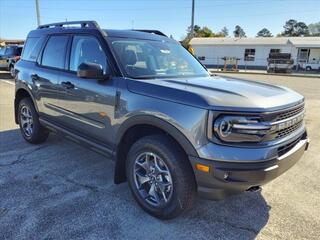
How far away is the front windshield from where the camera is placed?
3588 mm

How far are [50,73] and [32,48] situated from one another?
42.9 inches

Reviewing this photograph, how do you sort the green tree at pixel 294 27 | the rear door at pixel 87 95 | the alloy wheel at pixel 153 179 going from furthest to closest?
the green tree at pixel 294 27
the rear door at pixel 87 95
the alloy wheel at pixel 153 179

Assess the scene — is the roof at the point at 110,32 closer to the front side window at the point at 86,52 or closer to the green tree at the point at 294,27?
the front side window at the point at 86,52

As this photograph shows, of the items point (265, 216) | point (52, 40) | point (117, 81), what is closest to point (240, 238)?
point (265, 216)

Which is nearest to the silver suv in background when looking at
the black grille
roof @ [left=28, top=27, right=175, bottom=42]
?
roof @ [left=28, top=27, right=175, bottom=42]

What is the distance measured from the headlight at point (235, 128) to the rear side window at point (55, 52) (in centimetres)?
270

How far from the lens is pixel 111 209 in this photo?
11.0 ft

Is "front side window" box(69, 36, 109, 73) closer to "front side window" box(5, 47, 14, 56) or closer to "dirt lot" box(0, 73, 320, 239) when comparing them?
"dirt lot" box(0, 73, 320, 239)

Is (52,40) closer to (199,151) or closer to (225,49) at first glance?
(199,151)

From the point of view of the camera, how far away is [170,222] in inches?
123

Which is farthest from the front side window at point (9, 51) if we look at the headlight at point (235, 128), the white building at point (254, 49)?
the white building at point (254, 49)

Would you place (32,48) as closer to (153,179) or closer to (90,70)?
(90,70)

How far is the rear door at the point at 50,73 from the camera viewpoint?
439cm

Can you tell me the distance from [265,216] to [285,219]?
200mm
